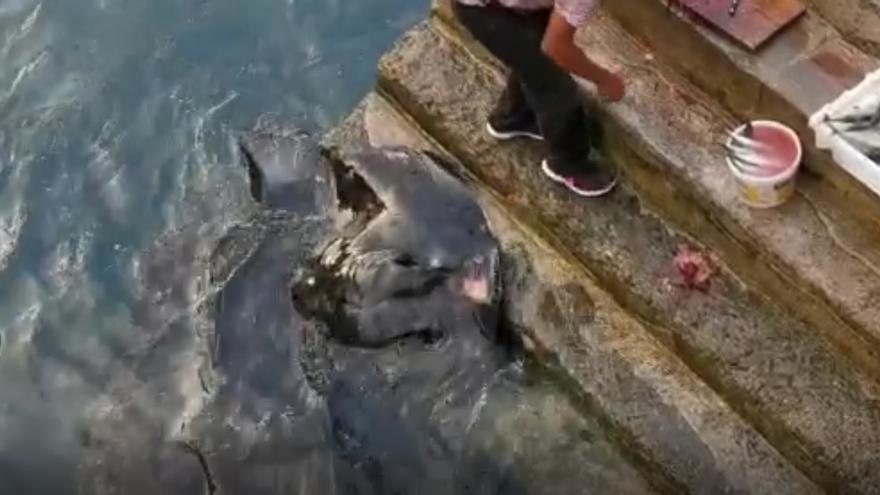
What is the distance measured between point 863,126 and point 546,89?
1274 millimetres

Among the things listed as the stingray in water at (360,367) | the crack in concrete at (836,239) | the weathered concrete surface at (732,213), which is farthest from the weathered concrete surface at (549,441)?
the crack in concrete at (836,239)

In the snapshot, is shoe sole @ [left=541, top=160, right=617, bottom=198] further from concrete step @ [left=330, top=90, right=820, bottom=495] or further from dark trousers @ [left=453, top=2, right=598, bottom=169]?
concrete step @ [left=330, top=90, right=820, bottom=495]

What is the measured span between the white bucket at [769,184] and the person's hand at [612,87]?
522 millimetres

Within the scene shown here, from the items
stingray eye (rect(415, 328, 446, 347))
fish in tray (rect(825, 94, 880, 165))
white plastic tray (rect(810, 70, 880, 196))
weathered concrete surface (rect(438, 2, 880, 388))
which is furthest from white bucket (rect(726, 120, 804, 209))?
stingray eye (rect(415, 328, 446, 347))

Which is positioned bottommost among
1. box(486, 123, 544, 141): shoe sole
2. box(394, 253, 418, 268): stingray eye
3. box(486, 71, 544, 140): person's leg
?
box(394, 253, 418, 268): stingray eye

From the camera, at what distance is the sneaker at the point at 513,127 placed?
679cm

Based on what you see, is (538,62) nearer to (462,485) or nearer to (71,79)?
(462,485)

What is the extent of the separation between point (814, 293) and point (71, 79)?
14.1 ft

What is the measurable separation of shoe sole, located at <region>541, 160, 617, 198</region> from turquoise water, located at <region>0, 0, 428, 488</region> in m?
1.68

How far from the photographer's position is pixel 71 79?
8.28 meters

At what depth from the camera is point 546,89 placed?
6.24 meters

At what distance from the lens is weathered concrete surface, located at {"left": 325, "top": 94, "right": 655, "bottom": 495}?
250 inches

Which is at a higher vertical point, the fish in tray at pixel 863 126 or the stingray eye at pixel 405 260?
the fish in tray at pixel 863 126

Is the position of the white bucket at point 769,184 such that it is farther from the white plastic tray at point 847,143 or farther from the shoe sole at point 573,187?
the shoe sole at point 573,187
